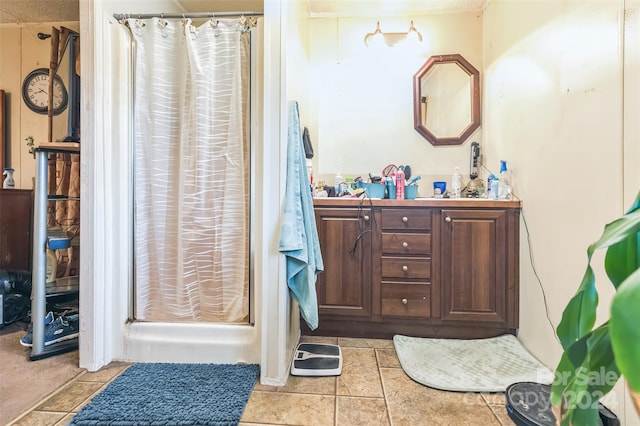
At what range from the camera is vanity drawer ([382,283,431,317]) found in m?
1.79

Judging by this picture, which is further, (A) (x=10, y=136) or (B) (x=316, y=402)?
(A) (x=10, y=136)

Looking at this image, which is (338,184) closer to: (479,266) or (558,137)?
(479,266)

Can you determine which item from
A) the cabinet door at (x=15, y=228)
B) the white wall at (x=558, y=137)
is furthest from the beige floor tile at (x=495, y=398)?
the cabinet door at (x=15, y=228)

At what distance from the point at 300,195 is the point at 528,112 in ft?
4.62

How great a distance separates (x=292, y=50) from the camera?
153 cm

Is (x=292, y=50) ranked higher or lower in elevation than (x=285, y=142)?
higher

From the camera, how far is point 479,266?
1757mm

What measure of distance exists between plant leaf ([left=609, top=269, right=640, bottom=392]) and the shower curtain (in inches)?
55.8

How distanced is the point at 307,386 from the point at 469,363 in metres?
0.87

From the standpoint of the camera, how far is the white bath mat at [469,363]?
136 cm

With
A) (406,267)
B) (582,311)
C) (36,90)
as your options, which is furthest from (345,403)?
(36,90)

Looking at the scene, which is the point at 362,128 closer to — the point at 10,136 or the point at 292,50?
the point at 292,50

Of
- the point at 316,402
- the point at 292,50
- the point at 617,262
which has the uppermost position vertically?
the point at 292,50

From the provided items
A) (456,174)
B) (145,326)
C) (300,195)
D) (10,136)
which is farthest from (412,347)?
(10,136)
